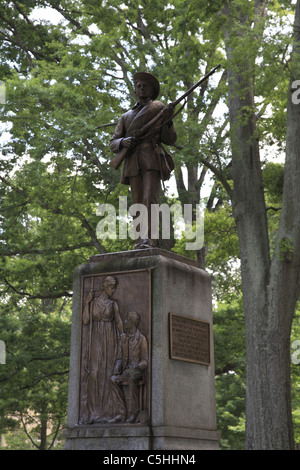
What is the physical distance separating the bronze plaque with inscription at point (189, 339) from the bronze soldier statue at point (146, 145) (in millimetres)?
1212

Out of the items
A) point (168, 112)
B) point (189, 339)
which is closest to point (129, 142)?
point (168, 112)

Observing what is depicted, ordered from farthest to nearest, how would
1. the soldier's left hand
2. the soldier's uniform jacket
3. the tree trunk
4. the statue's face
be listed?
the tree trunk → the statue's face → the soldier's uniform jacket → the soldier's left hand

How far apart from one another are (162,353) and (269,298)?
6882mm

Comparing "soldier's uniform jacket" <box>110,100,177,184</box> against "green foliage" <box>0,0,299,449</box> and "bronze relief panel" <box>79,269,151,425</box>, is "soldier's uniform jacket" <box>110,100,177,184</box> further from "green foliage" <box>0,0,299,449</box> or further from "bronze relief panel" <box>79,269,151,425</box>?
"green foliage" <box>0,0,299,449</box>

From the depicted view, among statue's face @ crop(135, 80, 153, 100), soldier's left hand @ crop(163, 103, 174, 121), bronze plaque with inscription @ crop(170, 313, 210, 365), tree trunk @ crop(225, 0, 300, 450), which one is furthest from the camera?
tree trunk @ crop(225, 0, 300, 450)

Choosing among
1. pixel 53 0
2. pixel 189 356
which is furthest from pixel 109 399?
pixel 53 0

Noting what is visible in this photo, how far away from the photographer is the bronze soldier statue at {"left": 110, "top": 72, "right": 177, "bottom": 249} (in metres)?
8.81

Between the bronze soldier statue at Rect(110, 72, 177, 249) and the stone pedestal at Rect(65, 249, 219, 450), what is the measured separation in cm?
66

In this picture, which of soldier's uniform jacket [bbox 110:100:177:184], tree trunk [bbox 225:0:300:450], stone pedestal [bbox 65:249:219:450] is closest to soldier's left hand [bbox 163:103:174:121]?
soldier's uniform jacket [bbox 110:100:177:184]

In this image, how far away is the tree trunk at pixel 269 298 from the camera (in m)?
13.6

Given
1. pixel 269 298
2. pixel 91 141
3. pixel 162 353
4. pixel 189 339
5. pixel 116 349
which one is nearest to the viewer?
pixel 162 353

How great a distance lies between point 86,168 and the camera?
1972cm

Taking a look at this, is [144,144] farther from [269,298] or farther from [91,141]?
[91,141]

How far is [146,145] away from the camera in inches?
352
